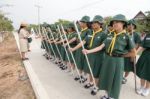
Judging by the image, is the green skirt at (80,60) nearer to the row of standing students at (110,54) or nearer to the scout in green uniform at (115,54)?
the row of standing students at (110,54)

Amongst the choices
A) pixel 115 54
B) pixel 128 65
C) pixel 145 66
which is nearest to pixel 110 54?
pixel 115 54

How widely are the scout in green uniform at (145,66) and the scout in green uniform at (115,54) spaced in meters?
0.94

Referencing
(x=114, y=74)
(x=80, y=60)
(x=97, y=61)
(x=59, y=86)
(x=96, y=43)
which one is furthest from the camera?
(x=80, y=60)

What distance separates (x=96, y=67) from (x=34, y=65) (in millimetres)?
5254

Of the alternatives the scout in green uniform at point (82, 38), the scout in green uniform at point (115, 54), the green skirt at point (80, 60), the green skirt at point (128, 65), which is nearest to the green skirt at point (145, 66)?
the green skirt at point (128, 65)

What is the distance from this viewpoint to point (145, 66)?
22.0 feet

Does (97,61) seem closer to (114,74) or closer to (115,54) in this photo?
(114,74)

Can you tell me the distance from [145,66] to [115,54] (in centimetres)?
138

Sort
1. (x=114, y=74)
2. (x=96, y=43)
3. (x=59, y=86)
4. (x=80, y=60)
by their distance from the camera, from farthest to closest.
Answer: (x=80, y=60) → (x=59, y=86) → (x=96, y=43) → (x=114, y=74)

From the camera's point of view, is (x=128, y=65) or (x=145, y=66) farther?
(x=128, y=65)

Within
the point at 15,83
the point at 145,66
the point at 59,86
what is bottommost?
the point at 15,83

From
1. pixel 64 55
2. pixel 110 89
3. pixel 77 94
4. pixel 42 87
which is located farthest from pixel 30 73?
pixel 110 89

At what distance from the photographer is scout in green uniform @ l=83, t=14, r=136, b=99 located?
561 centimetres

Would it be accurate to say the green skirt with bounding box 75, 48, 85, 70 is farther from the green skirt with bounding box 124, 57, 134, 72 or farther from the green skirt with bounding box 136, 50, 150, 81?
the green skirt with bounding box 136, 50, 150, 81
